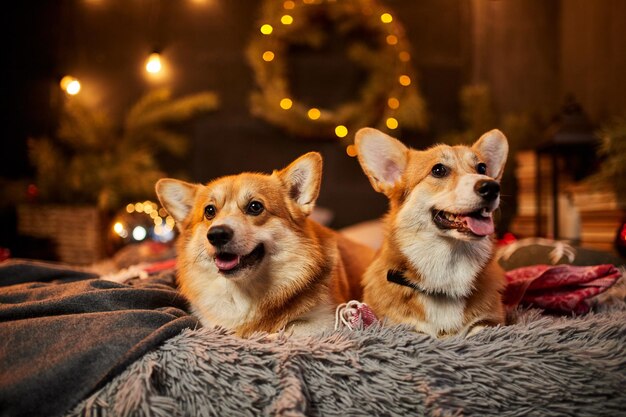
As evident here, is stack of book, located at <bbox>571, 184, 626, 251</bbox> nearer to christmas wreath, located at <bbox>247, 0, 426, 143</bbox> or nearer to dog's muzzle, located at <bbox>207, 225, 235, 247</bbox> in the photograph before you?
christmas wreath, located at <bbox>247, 0, 426, 143</bbox>

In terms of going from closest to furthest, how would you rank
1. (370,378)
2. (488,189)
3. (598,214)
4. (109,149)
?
(370,378)
(488,189)
(598,214)
(109,149)

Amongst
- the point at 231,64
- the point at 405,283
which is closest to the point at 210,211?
the point at 405,283

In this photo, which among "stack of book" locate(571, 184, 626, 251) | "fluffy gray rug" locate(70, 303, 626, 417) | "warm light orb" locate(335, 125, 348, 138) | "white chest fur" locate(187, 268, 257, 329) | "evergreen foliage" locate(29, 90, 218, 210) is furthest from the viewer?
"warm light orb" locate(335, 125, 348, 138)

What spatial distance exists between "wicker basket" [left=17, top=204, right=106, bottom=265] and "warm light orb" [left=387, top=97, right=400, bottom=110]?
2444 mm

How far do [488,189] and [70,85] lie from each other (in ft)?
11.3

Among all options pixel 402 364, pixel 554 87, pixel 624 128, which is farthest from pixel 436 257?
pixel 554 87

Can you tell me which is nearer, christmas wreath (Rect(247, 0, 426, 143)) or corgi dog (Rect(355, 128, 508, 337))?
corgi dog (Rect(355, 128, 508, 337))

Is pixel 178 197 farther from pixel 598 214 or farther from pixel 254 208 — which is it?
pixel 598 214

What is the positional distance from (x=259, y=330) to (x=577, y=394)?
3.03 ft

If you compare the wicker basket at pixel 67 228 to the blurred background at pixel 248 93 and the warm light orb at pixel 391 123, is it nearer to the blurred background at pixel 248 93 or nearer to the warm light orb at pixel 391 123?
the blurred background at pixel 248 93

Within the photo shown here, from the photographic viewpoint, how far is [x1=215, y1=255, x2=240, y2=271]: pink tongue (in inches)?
56.4

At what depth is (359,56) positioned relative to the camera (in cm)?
385

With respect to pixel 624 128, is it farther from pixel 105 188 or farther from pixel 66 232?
pixel 66 232

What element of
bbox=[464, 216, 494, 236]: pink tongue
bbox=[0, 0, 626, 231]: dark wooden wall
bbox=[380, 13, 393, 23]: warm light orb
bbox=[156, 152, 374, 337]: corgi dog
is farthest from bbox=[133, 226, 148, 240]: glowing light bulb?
bbox=[464, 216, 494, 236]: pink tongue
